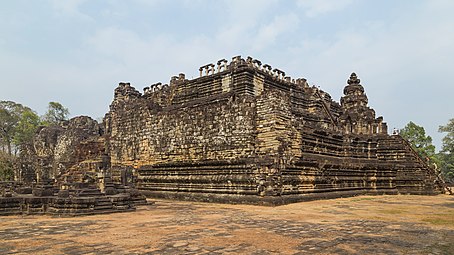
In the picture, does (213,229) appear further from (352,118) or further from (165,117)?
(352,118)

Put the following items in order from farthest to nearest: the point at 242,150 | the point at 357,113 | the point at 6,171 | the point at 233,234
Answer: the point at 6,171 → the point at 357,113 → the point at 242,150 → the point at 233,234

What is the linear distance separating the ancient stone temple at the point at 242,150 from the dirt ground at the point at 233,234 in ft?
11.3

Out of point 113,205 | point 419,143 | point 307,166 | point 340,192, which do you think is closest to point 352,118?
point 340,192

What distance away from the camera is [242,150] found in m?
17.5

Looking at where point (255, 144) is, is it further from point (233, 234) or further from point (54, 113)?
point (54, 113)

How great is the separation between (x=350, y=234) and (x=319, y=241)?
3.96 feet

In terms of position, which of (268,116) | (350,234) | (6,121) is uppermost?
(6,121)

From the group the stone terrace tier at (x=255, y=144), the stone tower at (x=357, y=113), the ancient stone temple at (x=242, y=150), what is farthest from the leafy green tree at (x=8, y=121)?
the stone tower at (x=357, y=113)

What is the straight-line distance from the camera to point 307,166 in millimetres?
17031

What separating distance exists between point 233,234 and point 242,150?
9649 millimetres

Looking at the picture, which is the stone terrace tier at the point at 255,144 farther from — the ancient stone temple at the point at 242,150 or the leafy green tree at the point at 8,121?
the leafy green tree at the point at 8,121

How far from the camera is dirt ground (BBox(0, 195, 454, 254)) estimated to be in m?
6.45

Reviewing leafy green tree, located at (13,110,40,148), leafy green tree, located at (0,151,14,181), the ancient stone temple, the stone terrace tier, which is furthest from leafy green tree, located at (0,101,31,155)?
the stone terrace tier

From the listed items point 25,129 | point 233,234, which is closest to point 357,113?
point 233,234
